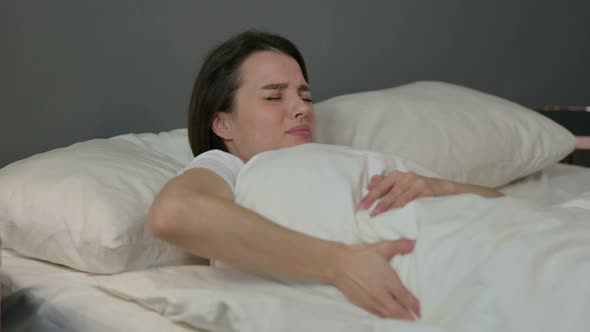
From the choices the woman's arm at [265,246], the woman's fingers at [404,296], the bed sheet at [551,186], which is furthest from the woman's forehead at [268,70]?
the bed sheet at [551,186]

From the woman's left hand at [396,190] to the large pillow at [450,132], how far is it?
442 mm

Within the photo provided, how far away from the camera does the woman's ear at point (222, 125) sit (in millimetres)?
1434

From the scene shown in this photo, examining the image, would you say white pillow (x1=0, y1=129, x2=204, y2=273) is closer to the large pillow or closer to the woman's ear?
the woman's ear

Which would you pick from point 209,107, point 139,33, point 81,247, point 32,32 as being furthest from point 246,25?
point 81,247

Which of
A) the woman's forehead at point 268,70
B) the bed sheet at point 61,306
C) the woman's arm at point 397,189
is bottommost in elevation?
the bed sheet at point 61,306

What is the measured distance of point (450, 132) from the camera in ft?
5.58

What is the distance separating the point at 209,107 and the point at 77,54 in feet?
1.04

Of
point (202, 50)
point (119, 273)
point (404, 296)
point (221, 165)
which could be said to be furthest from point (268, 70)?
point (404, 296)

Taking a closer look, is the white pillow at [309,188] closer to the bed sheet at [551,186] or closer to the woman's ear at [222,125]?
the woman's ear at [222,125]

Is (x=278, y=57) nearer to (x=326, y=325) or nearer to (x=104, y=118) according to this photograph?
(x=104, y=118)

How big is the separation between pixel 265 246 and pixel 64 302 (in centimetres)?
35

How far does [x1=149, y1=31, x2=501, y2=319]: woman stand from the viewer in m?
0.99

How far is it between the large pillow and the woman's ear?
0.27 m

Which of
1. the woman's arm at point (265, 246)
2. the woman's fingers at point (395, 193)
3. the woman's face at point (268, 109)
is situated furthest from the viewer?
the woman's face at point (268, 109)
